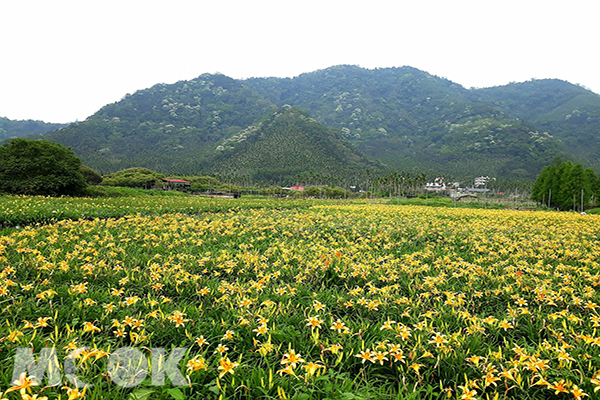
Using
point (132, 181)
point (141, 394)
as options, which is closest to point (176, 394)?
point (141, 394)

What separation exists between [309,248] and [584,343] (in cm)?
404

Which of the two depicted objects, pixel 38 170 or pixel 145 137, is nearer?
pixel 38 170

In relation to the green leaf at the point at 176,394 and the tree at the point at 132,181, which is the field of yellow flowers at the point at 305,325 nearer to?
the green leaf at the point at 176,394

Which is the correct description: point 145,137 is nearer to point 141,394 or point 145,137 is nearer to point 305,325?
point 305,325

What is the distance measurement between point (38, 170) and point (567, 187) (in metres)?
59.2

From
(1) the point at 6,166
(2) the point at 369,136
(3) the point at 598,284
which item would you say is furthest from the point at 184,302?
(2) the point at 369,136

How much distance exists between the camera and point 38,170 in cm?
2205

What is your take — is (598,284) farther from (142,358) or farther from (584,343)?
(142,358)

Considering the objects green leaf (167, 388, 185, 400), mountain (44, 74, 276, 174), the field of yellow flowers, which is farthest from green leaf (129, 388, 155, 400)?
mountain (44, 74, 276, 174)

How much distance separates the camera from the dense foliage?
35.0 meters

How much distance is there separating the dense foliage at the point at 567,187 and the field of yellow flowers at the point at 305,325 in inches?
1616
